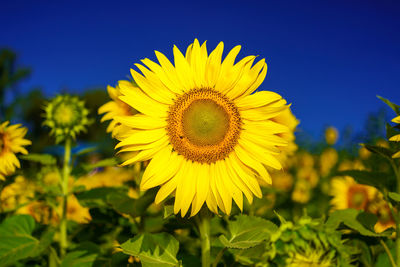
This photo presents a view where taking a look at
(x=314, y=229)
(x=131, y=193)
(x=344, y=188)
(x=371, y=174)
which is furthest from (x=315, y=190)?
(x=314, y=229)

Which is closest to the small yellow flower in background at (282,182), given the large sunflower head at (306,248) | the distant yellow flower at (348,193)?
the distant yellow flower at (348,193)

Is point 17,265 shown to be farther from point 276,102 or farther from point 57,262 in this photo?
point 276,102

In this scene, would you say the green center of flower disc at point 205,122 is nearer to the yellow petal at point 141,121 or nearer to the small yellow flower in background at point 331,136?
the yellow petal at point 141,121

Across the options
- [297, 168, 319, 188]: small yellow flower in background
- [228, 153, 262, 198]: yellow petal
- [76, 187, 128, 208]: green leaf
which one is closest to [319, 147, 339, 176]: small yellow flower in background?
[297, 168, 319, 188]: small yellow flower in background

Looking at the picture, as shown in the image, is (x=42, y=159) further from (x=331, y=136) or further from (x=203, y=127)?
(x=331, y=136)

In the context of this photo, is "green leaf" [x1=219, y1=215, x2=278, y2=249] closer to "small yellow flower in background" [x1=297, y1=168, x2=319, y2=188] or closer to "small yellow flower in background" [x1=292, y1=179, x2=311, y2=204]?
"small yellow flower in background" [x1=292, y1=179, x2=311, y2=204]

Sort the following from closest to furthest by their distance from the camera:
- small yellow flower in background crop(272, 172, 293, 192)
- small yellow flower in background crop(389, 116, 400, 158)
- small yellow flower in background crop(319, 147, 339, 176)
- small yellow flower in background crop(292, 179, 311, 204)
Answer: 1. small yellow flower in background crop(389, 116, 400, 158)
2. small yellow flower in background crop(292, 179, 311, 204)
3. small yellow flower in background crop(272, 172, 293, 192)
4. small yellow flower in background crop(319, 147, 339, 176)
